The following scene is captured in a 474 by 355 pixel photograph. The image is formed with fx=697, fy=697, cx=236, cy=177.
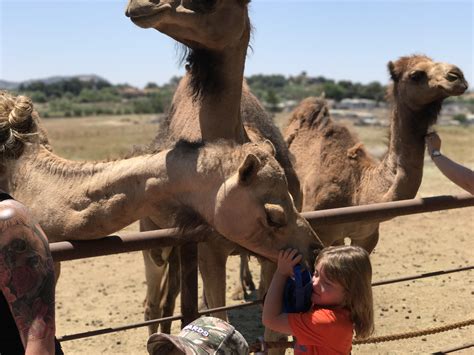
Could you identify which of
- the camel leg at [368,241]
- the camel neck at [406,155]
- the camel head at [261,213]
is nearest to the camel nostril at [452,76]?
the camel neck at [406,155]

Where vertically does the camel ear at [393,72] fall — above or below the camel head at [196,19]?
below

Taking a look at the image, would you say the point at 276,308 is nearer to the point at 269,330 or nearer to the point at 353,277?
the point at 353,277

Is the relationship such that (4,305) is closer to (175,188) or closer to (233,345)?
(233,345)

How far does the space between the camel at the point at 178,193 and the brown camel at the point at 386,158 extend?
2.74 m

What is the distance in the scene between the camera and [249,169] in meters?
2.83

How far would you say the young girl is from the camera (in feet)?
8.62

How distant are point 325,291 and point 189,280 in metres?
0.61

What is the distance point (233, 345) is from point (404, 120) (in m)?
4.20

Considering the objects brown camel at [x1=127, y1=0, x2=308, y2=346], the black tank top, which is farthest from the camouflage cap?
brown camel at [x1=127, y1=0, x2=308, y2=346]

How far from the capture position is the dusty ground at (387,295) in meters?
6.07

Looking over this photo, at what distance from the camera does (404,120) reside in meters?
6.01

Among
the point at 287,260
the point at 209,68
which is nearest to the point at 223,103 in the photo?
the point at 209,68

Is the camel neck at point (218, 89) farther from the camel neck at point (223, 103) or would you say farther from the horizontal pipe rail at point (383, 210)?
the horizontal pipe rail at point (383, 210)

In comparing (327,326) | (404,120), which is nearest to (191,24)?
(327,326)
